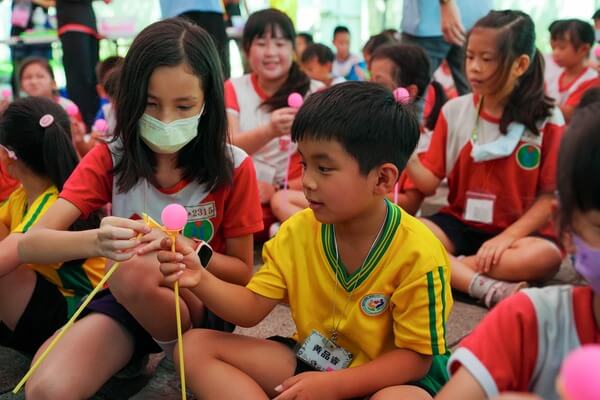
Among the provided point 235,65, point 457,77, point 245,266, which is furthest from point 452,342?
point 235,65

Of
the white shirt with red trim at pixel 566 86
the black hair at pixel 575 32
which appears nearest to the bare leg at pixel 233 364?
the white shirt with red trim at pixel 566 86

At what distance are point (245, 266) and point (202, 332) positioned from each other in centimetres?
25

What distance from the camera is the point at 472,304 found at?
2.04 meters

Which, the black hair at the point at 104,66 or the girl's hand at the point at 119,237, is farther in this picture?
the black hair at the point at 104,66

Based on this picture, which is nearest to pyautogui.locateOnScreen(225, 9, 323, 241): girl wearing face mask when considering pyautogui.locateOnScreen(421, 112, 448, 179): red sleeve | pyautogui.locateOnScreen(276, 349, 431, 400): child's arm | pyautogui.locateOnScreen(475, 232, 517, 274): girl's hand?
pyautogui.locateOnScreen(421, 112, 448, 179): red sleeve

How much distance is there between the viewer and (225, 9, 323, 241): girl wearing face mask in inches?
100

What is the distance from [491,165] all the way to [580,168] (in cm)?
Result: 142

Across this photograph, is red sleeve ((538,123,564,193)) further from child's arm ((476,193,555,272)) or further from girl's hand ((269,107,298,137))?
girl's hand ((269,107,298,137))

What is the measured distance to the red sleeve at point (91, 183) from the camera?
1440 millimetres

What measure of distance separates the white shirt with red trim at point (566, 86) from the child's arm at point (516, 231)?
5.24 ft

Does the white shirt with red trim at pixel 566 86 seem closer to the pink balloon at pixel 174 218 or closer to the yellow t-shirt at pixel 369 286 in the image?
the yellow t-shirt at pixel 369 286

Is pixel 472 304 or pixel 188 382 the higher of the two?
pixel 188 382

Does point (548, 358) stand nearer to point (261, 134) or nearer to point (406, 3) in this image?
point (261, 134)

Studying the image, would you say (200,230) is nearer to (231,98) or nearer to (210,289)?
(210,289)
